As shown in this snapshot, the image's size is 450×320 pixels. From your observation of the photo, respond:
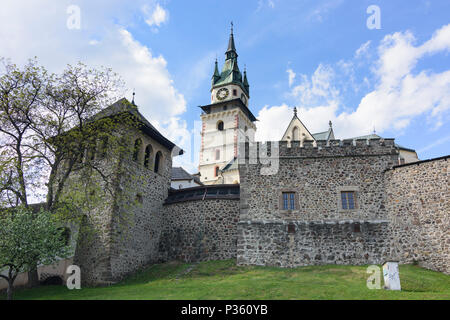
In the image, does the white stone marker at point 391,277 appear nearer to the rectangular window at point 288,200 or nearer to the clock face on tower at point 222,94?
the rectangular window at point 288,200

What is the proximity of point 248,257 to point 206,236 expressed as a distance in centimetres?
354

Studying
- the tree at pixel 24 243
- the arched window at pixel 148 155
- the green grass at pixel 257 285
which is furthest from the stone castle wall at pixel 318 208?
the tree at pixel 24 243

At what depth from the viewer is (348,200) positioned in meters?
→ 19.5

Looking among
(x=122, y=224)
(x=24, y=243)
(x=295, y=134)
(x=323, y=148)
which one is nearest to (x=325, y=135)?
(x=295, y=134)

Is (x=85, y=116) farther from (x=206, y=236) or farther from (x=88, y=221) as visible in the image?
(x=206, y=236)

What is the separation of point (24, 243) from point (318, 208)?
14.4m

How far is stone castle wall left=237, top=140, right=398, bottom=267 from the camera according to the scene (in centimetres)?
1836

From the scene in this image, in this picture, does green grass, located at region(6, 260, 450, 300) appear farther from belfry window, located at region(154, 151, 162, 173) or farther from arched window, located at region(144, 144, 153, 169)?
belfry window, located at region(154, 151, 162, 173)

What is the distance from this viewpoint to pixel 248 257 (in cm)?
1861

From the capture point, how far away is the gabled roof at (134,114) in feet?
70.1

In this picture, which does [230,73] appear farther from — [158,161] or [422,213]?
[422,213]

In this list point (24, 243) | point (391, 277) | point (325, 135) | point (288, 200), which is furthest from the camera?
point (325, 135)

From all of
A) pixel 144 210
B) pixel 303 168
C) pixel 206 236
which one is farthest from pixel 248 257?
pixel 144 210

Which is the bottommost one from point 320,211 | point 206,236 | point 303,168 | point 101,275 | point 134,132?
point 101,275
